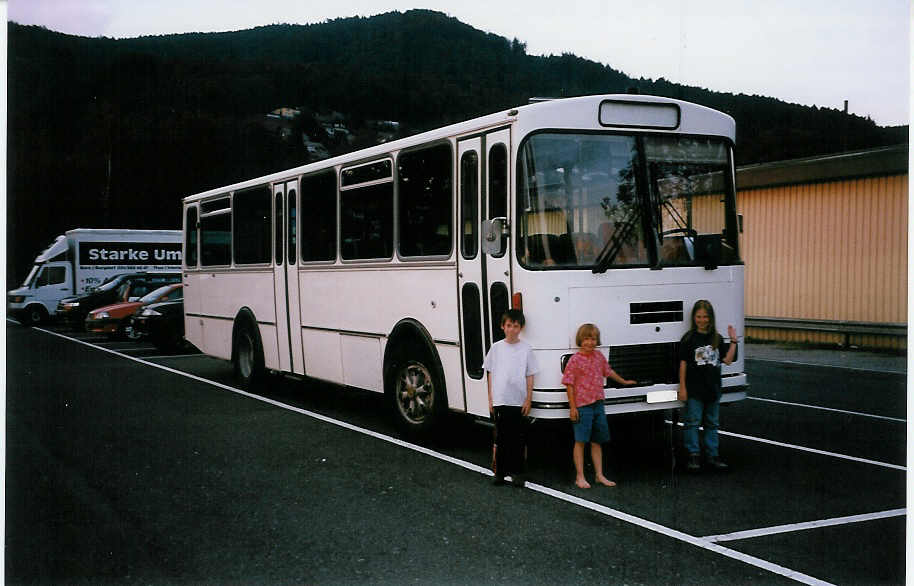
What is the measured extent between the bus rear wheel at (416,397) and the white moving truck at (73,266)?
75.0ft

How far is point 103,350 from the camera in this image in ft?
68.2

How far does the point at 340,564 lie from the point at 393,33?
21.9 feet

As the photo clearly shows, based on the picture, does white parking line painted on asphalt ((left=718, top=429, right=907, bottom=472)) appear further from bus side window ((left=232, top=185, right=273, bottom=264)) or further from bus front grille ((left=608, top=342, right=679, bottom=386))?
bus side window ((left=232, top=185, right=273, bottom=264))

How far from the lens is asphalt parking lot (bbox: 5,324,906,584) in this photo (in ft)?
16.9

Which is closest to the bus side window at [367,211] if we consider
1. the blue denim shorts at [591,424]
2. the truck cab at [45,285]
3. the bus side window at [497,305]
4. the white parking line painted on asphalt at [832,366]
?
the bus side window at [497,305]

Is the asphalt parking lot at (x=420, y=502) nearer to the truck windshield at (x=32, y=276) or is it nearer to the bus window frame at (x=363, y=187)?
the bus window frame at (x=363, y=187)

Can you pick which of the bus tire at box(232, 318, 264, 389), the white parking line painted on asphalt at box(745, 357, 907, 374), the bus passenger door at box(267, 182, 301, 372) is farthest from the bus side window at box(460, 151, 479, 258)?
the white parking line painted on asphalt at box(745, 357, 907, 374)

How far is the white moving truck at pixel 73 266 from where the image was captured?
99.9 ft

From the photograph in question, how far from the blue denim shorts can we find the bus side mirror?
1429mm

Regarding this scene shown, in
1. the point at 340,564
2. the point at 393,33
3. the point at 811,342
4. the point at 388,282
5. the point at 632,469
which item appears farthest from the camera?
the point at 811,342

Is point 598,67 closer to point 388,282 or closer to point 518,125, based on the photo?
point 518,125

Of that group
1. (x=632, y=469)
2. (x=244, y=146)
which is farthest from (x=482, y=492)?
(x=244, y=146)

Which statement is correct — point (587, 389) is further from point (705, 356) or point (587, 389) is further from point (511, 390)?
point (705, 356)

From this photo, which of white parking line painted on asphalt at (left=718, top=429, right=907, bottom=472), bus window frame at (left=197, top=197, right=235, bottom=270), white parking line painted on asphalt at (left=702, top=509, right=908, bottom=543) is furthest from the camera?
bus window frame at (left=197, top=197, right=235, bottom=270)
